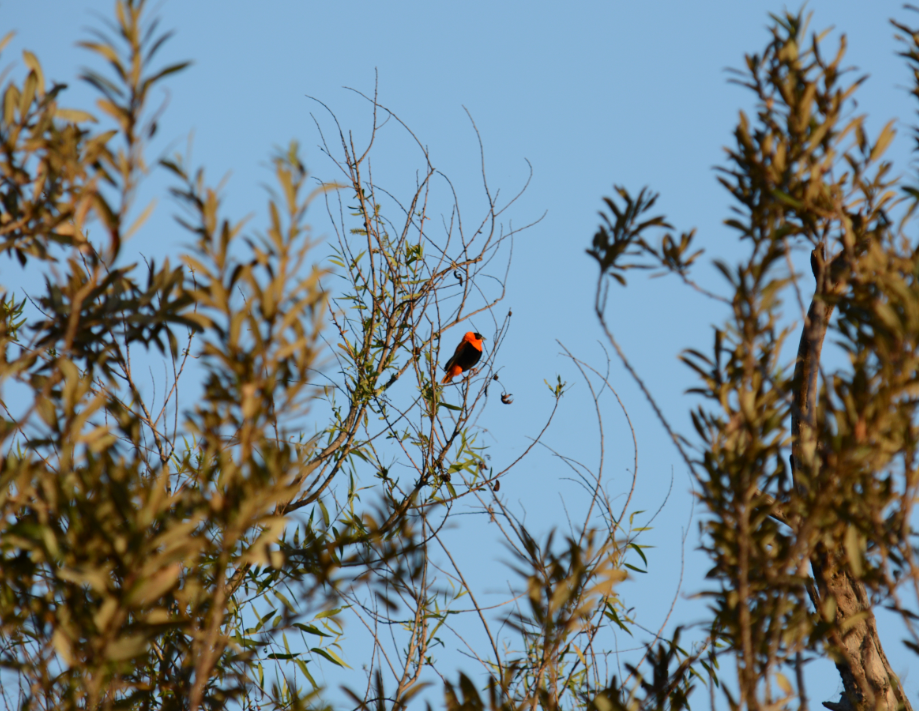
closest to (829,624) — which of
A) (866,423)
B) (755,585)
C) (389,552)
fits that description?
(755,585)

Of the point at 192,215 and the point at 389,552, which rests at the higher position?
the point at 192,215

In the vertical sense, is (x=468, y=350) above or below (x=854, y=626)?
above

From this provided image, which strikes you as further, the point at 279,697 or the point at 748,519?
the point at 279,697

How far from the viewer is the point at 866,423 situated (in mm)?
1907

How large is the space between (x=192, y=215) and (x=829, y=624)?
5.73 ft

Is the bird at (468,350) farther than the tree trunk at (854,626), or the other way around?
the bird at (468,350)

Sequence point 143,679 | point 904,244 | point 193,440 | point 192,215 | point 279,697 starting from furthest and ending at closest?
1. point 193,440
2. point 279,697
3. point 143,679
4. point 904,244
5. point 192,215

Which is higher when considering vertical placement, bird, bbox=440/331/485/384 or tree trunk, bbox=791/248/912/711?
bird, bbox=440/331/485/384

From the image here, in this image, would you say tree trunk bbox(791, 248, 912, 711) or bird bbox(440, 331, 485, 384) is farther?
bird bbox(440, 331, 485, 384)

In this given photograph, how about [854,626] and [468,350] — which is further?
[468,350]

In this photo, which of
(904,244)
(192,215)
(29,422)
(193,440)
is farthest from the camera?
(193,440)

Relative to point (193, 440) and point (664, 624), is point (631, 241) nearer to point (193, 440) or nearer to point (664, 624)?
point (664, 624)

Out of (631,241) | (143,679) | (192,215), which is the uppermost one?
(631,241)

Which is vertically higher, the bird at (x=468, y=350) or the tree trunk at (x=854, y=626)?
the bird at (x=468, y=350)
